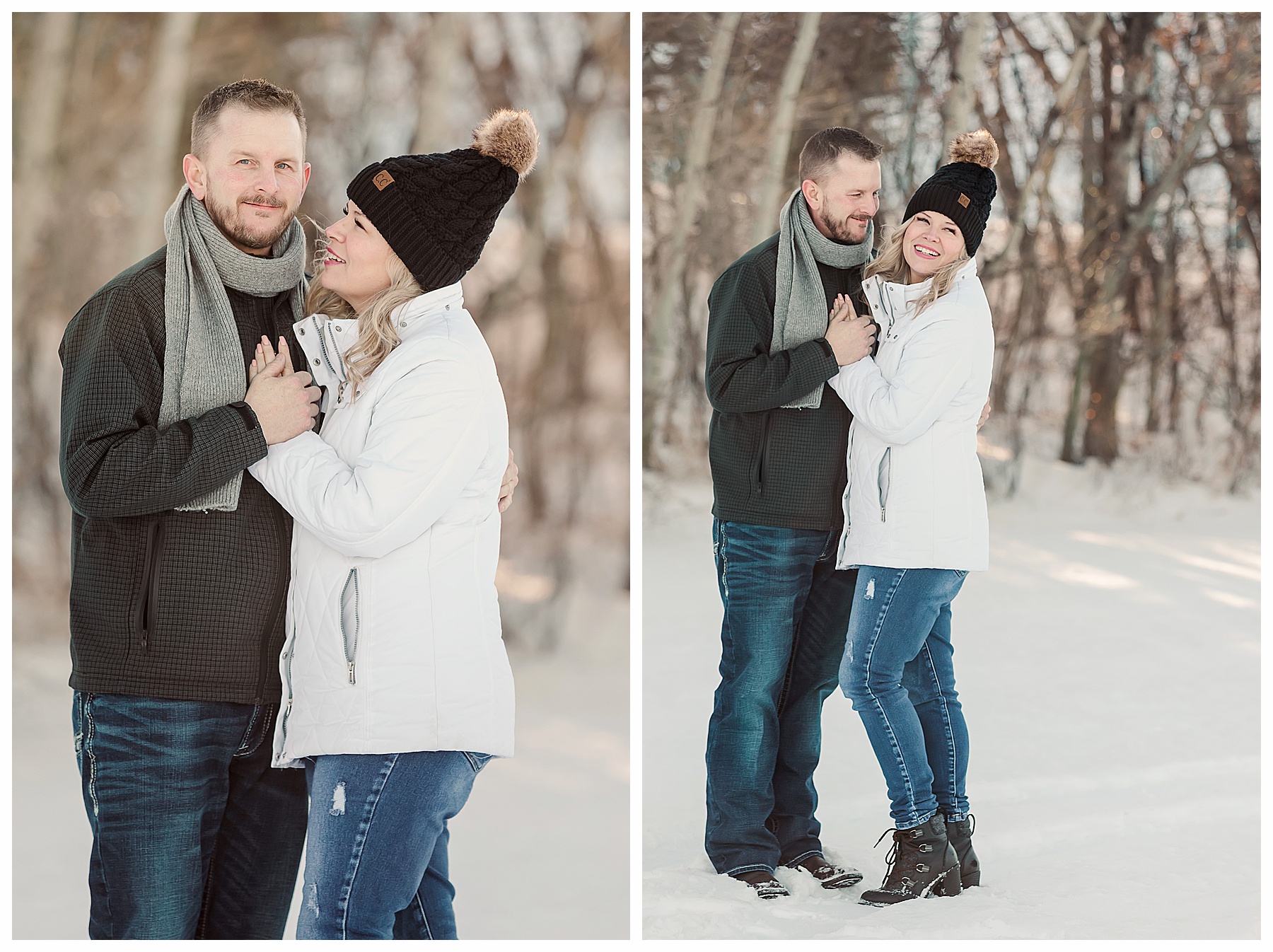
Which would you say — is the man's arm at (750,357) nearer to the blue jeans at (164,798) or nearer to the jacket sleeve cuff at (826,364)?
the jacket sleeve cuff at (826,364)

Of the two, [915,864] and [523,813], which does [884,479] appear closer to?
[915,864]

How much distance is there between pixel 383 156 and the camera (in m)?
5.21

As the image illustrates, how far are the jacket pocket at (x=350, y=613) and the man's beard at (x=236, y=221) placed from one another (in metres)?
0.63

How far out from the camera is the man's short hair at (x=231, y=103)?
2.06 m

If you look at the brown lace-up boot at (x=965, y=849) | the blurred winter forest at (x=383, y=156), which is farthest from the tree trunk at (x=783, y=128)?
the brown lace-up boot at (x=965, y=849)

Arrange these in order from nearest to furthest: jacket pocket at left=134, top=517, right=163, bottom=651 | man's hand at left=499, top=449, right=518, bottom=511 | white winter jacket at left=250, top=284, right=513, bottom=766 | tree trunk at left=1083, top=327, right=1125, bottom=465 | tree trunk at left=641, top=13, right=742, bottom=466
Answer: white winter jacket at left=250, top=284, right=513, bottom=766 < jacket pocket at left=134, top=517, right=163, bottom=651 < man's hand at left=499, top=449, right=518, bottom=511 < tree trunk at left=641, top=13, right=742, bottom=466 < tree trunk at left=1083, top=327, right=1125, bottom=465

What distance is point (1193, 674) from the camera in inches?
170

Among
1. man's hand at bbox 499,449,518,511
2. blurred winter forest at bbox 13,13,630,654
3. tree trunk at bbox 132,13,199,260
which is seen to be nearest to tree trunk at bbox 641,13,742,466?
blurred winter forest at bbox 13,13,630,654

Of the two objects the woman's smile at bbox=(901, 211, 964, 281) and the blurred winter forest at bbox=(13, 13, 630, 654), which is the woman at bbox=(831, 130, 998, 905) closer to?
the woman's smile at bbox=(901, 211, 964, 281)

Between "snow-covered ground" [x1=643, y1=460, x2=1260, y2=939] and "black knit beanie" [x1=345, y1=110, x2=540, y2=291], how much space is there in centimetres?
160

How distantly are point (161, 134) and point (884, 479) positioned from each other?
372 cm

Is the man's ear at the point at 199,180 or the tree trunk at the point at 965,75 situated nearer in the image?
the man's ear at the point at 199,180

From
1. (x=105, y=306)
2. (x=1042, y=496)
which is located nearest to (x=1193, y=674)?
(x=1042, y=496)

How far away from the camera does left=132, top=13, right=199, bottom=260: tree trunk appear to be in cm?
477
